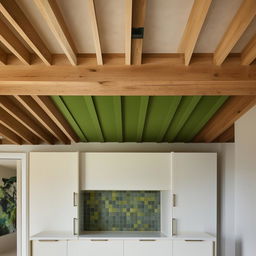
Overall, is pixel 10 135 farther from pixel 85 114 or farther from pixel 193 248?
pixel 193 248

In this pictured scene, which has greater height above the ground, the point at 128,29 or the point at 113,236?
the point at 128,29

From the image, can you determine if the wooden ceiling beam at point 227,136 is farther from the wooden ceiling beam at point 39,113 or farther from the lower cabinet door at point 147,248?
the wooden ceiling beam at point 39,113

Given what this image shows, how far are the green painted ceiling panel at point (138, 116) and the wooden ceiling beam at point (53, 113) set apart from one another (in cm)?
7

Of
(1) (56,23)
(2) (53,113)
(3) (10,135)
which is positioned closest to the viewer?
(1) (56,23)

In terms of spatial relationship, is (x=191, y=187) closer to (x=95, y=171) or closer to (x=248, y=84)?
(x=95, y=171)

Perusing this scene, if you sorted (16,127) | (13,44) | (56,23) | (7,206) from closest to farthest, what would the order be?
(56,23) → (13,44) → (16,127) → (7,206)

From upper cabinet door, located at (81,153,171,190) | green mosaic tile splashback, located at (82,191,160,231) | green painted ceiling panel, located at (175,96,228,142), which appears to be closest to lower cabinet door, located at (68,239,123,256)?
green mosaic tile splashback, located at (82,191,160,231)

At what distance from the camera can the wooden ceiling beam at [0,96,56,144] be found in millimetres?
3559

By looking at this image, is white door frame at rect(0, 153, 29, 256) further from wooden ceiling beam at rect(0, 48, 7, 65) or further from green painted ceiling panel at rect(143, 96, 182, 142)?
wooden ceiling beam at rect(0, 48, 7, 65)

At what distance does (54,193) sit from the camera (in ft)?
15.4

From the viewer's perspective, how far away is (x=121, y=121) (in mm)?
4312

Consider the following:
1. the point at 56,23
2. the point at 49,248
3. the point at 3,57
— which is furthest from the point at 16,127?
the point at 56,23

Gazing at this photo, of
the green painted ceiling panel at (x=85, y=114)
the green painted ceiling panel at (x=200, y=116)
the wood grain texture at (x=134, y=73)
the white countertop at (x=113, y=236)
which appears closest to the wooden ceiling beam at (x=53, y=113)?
the green painted ceiling panel at (x=85, y=114)

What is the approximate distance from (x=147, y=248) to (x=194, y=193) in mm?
1024
